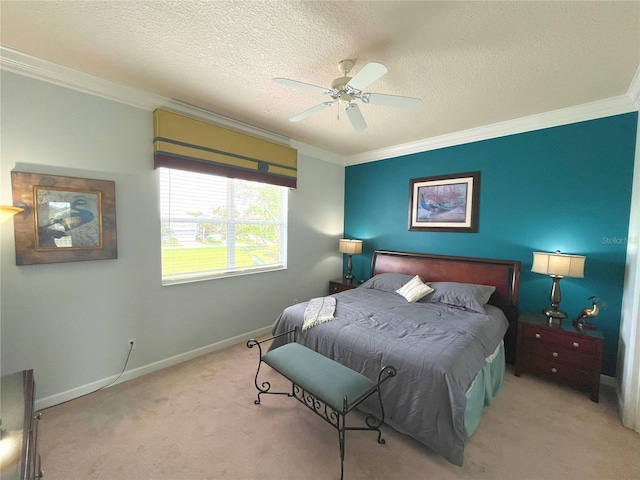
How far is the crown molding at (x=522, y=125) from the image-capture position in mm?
2428

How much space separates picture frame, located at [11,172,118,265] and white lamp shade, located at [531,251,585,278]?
4020 millimetres

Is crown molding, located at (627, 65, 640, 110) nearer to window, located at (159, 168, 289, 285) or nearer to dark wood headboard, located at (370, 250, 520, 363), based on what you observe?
dark wood headboard, located at (370, 250, 520, 363)

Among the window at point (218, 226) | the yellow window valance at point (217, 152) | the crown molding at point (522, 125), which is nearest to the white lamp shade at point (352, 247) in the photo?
the window at point (218, 226)

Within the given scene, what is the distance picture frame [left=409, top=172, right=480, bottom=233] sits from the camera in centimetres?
332

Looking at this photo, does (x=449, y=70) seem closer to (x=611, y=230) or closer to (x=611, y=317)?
(x=611, y=230)

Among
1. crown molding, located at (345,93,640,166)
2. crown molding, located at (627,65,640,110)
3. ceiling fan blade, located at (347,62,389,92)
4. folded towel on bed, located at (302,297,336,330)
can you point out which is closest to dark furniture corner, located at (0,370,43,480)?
folded towel on bed, located at (302,297,336,330)

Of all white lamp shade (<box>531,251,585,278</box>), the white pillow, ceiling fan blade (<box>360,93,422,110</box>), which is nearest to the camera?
ceiling fan blade (<box>360,93,422,110</box>)

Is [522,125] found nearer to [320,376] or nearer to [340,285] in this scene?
[340,285]

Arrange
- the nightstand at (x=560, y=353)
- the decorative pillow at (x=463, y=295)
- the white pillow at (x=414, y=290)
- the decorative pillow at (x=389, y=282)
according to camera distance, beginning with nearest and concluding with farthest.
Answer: the nightstand at (x=560, y=353) < the decorative pillow at (x=463, y=295) < the white pillow at (x=414, y=290) < the decorative pillow at (x=389, y=282)

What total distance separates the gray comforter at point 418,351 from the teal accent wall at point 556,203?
834mm

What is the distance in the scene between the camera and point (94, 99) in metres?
2.22

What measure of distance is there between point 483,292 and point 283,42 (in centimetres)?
299

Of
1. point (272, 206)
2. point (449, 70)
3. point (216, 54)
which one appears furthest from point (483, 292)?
point (216, 54)

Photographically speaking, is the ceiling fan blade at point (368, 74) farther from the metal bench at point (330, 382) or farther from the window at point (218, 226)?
the window at point (218, 226)
